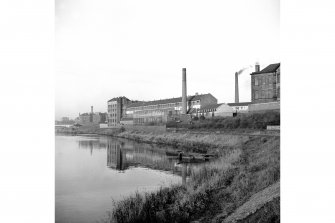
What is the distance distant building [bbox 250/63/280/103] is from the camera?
20405mm

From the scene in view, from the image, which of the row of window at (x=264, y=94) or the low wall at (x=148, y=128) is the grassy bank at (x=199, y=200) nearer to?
the row of window at (x=264, y=94)

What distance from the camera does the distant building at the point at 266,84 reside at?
20.4 m

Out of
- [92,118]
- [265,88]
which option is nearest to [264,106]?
[265,88]

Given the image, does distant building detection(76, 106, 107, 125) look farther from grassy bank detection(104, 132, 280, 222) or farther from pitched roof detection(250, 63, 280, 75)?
grassy bank detection(104, 132, 280, 222)

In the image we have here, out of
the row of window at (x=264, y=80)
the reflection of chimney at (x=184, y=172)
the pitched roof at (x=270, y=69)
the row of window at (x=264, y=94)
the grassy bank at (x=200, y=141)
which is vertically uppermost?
the pitched roof at (x=270, y=69)

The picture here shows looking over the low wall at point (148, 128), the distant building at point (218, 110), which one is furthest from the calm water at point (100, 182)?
the distant building at point (218, 110)

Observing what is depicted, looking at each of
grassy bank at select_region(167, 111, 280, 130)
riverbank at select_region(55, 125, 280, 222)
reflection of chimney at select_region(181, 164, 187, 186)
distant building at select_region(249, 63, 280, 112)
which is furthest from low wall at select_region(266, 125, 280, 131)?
riverbank at select_region(55, 125, 280, 222)

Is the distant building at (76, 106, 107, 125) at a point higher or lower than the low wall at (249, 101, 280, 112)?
lower

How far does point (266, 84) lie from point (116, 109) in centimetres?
2725

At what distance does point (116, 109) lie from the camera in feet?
141

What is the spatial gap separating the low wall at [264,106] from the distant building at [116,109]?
2522 cm

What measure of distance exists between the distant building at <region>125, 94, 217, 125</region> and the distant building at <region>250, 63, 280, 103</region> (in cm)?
1060
